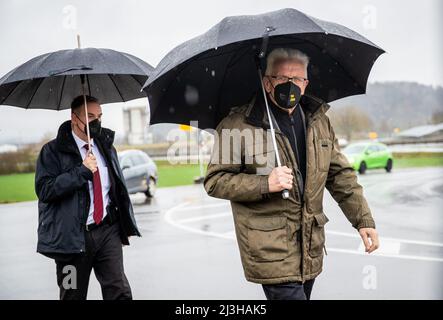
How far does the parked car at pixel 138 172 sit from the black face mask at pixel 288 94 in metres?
12.9

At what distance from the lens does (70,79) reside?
483 centimetres

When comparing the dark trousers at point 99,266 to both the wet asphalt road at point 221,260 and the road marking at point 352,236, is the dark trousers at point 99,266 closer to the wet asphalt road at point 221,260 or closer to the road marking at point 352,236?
A: the wet asphalt road at point 221,260

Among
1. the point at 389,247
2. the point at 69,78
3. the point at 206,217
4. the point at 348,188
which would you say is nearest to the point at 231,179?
the point at 348,188

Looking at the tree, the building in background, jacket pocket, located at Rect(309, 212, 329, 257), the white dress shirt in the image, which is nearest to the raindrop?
the white dress shirt

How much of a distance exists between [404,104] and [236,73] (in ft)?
209

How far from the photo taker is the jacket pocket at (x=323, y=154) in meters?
3.34

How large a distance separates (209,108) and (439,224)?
7.82 metres

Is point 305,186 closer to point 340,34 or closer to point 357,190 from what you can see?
point 357,190

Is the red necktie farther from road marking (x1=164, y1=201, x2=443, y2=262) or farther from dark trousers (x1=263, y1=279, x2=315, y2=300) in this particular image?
road marking (x1=164, y1=201, x2=443, y2=262)

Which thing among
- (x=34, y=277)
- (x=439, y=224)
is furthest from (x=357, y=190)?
(x=439, y=224)

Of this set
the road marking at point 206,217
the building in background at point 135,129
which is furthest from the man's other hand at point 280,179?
the building in background at point 135,129

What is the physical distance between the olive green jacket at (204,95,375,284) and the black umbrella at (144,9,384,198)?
0.12 metres

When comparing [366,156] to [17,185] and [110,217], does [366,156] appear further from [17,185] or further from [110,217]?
[110,217]

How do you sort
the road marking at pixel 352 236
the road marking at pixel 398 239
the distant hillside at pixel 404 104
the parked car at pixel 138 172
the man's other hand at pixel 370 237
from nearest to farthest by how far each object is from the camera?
the man's other hand at pixel 370 237
the road marking at pixel 352 236
the road marking at pixel 398 239
the parked car at pixel 138 172
the distant hillside at pixel 404 104
